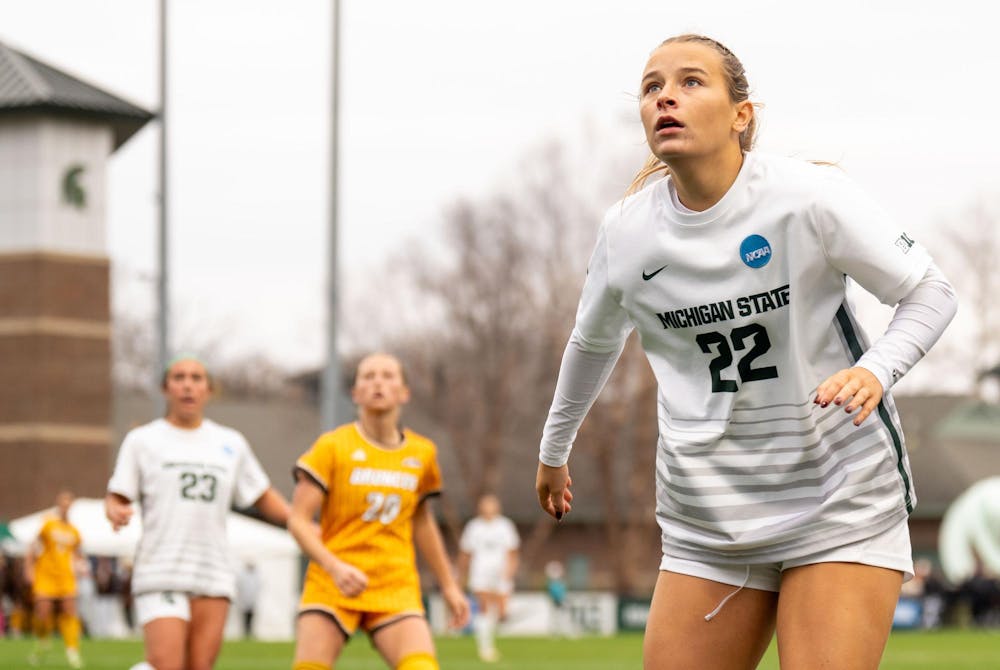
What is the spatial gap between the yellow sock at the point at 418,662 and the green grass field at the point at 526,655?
10802mm

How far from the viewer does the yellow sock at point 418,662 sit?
8.14 m

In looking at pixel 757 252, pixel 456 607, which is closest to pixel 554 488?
pixel 757 252

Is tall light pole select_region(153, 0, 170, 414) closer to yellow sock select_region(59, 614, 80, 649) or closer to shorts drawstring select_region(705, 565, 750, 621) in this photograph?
yellow sock select_region(59, 614, 80, 649)

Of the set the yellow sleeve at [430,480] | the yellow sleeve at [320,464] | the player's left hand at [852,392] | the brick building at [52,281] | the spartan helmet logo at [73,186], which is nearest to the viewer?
the player's left hand at [852,392]

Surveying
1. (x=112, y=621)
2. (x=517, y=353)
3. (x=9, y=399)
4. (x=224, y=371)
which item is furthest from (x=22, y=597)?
(x=224, y=371)

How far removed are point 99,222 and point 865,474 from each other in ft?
157

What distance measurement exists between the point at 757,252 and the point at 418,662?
3914 millimetres

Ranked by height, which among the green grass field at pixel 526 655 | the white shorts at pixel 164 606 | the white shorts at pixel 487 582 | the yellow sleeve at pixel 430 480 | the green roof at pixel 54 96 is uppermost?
the green roof at pixel 54 96

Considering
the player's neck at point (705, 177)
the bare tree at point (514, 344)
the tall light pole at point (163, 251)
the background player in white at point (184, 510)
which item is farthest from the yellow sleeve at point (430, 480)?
the bare tree at point (514, 344)

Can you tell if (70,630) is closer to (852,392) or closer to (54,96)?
(852,392)

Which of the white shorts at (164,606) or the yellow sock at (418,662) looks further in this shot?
the white shorts at (164,606)

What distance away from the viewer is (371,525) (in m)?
8.52

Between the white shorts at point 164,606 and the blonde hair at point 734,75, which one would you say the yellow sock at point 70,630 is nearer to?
the white shorts at point 164,606

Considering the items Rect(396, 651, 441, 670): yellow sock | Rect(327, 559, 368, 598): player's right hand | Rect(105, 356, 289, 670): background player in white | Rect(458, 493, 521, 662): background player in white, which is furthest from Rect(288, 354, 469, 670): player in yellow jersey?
Rect(458, 493, 521, 662): background player in white
